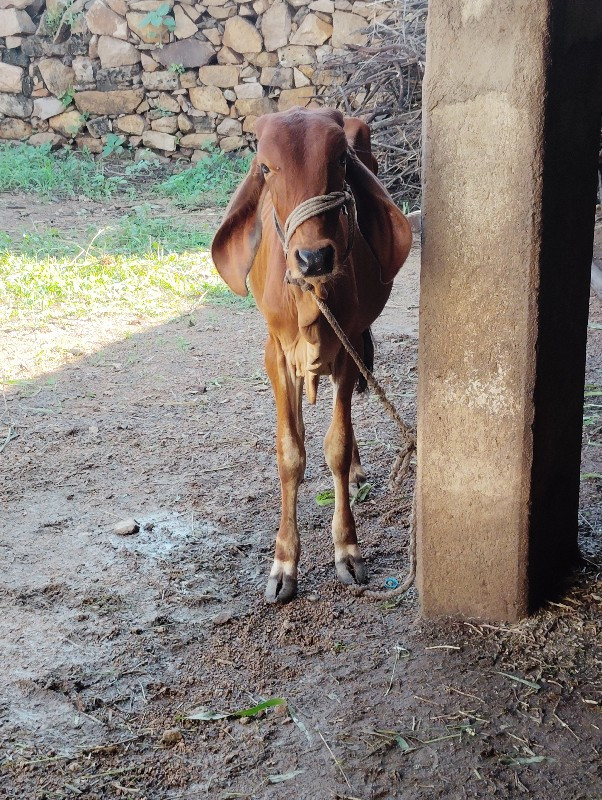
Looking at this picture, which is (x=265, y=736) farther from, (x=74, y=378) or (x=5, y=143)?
(x=5, y=143)

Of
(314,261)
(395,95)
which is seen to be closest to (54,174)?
(395,95)

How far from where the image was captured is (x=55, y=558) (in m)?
3.80

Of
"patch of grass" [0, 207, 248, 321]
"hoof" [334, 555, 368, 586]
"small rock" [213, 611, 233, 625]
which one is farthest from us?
"patch of grass" [0, 207, 248, 321]

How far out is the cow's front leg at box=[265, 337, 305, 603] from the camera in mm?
3459

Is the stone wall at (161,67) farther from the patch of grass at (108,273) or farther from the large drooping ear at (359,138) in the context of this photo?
the large drooping ear at (359,138)

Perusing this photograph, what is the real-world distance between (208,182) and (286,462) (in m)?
8.73

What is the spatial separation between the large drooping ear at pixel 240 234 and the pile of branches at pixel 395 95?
20.3 ft

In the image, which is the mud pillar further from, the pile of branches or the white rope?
the pile of branches

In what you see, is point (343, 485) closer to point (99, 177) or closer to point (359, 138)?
point (359, 138)

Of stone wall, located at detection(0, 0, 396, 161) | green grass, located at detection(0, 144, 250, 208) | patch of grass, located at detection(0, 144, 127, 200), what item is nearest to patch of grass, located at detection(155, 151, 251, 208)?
green grass, located at detection(0, 144, 250, 208)

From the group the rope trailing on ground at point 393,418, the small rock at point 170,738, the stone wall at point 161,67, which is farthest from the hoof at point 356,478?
the stone wall at point 161,67

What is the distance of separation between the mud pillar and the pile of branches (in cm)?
674

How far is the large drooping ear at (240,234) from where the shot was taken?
11.3ft

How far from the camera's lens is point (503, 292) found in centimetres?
279
